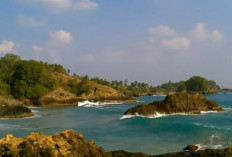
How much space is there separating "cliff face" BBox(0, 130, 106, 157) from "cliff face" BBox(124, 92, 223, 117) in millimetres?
30113

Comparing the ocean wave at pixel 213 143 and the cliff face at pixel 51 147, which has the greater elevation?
the cliff face at pixel 51 147

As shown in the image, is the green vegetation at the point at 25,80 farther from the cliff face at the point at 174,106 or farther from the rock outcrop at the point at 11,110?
the cliff face at the point at 174,106

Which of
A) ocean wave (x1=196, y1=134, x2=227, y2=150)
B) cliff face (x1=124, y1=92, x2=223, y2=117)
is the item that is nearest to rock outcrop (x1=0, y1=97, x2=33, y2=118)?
cliff face (x1=124, y1=92, x2=223, y2=117)

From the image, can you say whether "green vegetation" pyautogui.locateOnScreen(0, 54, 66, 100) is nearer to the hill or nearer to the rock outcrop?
the hill

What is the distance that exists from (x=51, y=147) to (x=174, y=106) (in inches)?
1388

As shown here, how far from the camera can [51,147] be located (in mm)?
16297

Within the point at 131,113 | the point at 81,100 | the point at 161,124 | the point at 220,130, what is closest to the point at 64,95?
the point at 81,100

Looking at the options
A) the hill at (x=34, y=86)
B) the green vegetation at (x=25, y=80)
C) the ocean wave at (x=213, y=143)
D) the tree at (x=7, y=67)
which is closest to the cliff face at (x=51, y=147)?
the ocean wave at (x=213, y=143)

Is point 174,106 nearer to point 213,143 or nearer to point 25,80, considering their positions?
point 213,143

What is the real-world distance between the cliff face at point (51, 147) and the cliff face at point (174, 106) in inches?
1186

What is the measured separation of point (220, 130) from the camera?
111ft

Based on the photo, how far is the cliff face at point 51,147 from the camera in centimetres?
1625

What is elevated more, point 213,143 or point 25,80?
point 25,80

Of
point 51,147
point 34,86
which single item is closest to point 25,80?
point 34,86
